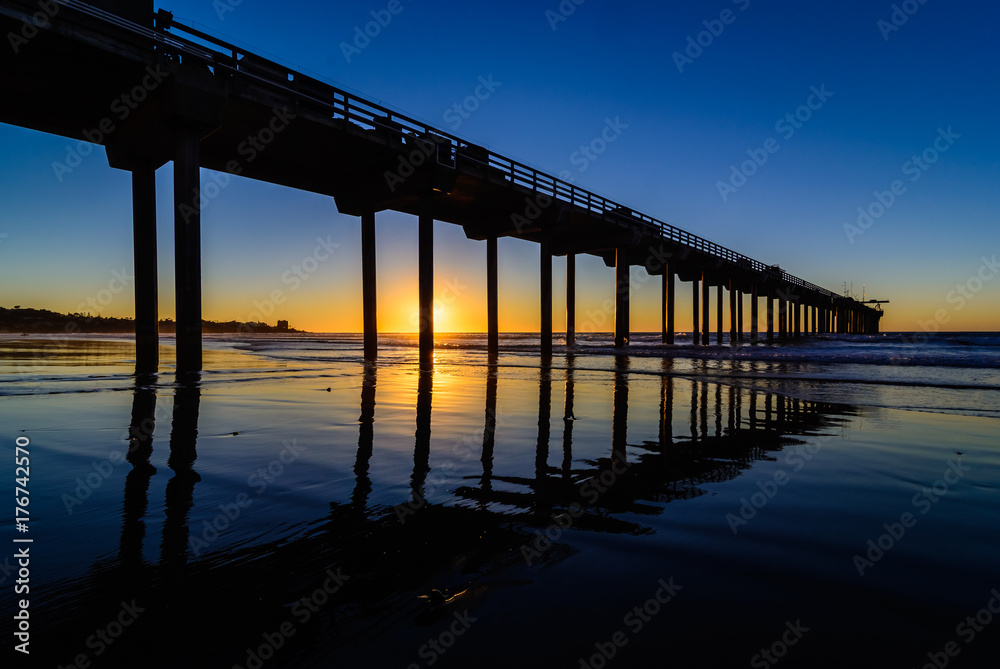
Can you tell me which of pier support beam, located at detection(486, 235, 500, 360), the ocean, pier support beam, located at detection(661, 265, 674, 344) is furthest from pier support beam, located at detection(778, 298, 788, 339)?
the ocean

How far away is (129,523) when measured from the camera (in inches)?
109

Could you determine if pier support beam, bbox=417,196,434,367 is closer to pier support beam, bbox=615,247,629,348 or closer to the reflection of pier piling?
the reflection of pier piling

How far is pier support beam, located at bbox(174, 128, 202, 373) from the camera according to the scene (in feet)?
38.9

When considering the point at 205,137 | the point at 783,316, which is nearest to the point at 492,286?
the point at 205,137

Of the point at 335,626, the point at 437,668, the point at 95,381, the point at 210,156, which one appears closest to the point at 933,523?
the point at 437,668

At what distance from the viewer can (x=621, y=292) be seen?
2903 cm

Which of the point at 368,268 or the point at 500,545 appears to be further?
the point at 368,268

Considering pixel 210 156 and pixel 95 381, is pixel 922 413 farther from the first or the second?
pixel 210 156

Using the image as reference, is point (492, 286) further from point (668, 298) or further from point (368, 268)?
point (668, 298)

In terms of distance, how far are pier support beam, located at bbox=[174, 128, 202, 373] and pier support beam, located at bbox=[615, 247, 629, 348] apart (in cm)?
2195

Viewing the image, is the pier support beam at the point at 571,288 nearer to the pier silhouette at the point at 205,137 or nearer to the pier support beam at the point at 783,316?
the pier silhouette at the point at 205,137

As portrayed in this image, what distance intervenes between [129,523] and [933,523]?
15.3 ft

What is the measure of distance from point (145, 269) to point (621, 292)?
2301cm

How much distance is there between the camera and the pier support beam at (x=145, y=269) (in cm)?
1367
